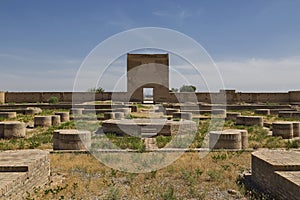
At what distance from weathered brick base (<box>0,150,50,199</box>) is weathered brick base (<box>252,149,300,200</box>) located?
4527 millimetres

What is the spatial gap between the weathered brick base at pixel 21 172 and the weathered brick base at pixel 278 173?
4527mm

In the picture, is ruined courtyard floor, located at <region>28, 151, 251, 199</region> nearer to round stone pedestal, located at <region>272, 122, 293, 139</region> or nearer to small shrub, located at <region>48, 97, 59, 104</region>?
round stone pedestal, located at <region>272, 122, 293, 139</region>

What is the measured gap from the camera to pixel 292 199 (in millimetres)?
4684

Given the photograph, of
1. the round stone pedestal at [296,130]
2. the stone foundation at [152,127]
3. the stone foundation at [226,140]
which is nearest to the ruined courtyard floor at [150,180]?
the stone foundation at [226,140]

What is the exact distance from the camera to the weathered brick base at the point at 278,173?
486 cm

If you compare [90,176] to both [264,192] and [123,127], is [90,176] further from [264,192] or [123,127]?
[123,127]

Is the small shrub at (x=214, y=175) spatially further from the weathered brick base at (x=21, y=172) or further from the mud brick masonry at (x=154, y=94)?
the mud brick masonry at (x=154, y=94)

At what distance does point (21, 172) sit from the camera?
555cm

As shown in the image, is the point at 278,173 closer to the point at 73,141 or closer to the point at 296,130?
the point at 73,141

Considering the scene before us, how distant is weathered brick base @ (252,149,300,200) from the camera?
4859 mm

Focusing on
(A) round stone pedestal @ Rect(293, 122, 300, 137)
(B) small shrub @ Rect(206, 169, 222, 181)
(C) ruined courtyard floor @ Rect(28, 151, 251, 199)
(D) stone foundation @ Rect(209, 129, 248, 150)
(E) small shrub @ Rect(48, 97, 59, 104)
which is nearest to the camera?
(C) ruined courtyard floor @ Rect(28, 151, 251, 199)

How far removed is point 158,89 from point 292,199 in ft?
111

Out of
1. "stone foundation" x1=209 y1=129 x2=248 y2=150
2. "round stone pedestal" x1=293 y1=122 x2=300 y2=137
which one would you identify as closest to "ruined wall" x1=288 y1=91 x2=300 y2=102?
"round stone pedestal" x1=293 y1=122 x2=300 y2=137

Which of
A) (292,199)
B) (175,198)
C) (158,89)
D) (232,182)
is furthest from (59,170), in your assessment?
(158,89)
